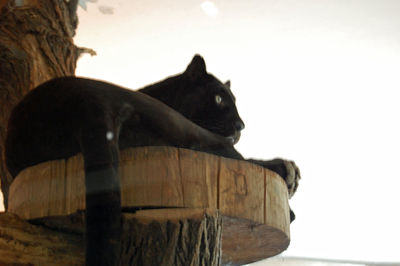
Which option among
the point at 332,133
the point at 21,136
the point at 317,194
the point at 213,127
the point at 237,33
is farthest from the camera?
the point at 317,194

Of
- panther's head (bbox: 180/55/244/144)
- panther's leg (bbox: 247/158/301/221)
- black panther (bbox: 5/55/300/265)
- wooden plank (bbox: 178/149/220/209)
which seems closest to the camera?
black panther (bbox: 5/55/300/265)

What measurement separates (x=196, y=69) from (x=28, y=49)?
0.62 m

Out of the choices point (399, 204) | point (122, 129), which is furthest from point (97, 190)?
point (399, 204)

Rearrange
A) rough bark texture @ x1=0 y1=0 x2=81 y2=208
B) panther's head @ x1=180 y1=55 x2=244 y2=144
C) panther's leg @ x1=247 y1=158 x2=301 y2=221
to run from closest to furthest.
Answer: panther's leg @ x1=247 y1=158 x2=301 y2=221 → panther's head @ x1=180 y1=55 x2=244 y2=144 → rough bark texture @ x1=0 y1=0 x2=81 y2=208

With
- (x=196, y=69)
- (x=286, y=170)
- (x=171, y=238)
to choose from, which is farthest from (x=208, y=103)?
(x=171, y=238)

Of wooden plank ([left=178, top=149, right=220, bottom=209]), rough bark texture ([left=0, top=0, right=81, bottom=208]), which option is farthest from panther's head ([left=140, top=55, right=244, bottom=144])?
wooden plank ([left=178, top=149, right=220, bottom=209])

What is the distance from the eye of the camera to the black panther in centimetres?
100

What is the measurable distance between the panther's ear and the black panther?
46 centimetres

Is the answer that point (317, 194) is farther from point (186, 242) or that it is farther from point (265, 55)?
point (186, 242)

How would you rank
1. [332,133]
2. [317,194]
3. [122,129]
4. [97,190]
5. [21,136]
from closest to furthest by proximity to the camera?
1. [97,190]
2. [122,129]
3. [21,136]
4. [332,133]
5. [317,194]

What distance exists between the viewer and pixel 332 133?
2838mm

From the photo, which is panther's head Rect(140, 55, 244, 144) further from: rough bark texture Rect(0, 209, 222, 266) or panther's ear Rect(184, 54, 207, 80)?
rough bark texture Rect(0, 209, 222, 266)

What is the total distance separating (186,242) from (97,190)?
0.67ft

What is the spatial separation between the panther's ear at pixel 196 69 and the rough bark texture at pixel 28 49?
0.51 metres
